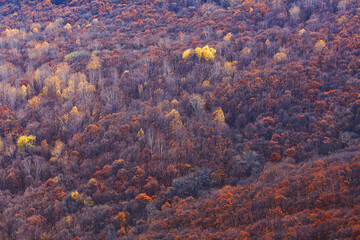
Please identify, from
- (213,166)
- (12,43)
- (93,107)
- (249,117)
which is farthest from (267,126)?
(12,43)

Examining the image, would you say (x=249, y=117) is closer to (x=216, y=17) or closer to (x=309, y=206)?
(x=309, y=206)

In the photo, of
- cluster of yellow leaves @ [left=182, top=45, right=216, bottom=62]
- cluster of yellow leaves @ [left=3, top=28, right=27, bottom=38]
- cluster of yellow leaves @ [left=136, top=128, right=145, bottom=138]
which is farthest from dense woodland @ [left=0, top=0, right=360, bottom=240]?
cluster of yellow leaves @ [left=3, top=28, right=27, bottom=38]

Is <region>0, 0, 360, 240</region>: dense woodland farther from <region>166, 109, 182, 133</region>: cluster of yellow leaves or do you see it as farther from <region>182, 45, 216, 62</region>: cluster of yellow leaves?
<region>166, 109, 182, 133</region>: cluster of yellow leaves

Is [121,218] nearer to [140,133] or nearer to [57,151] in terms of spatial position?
[140,133]

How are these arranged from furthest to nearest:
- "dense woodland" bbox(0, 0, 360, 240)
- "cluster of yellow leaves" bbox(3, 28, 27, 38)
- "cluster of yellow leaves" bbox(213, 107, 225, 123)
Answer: "cluster of yellow leaves" bbox(3, 28, 27, 38) < "cluster of yellow leaves" bbox(213, 107, 225, 123) < "dense woodland" bbox(0, 0, 360, 240)

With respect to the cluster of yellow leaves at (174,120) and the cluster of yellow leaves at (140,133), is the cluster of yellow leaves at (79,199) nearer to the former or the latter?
the cluster of yellow leaves at (140,133)

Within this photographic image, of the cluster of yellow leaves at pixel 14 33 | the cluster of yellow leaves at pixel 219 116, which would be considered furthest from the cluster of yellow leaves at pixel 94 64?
the cluster of yellow leaves at pixel 14 33

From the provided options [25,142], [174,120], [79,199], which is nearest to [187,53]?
[174,120]
